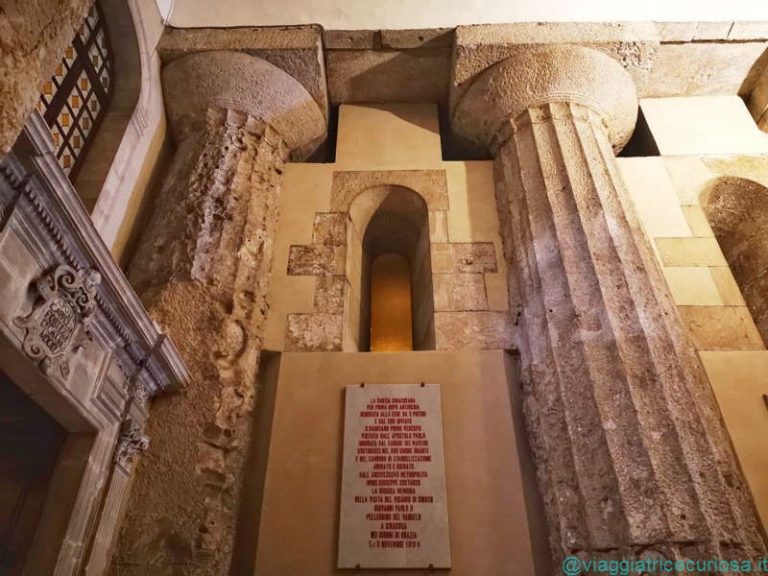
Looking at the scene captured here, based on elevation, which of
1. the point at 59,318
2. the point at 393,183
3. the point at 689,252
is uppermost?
the point at 393,183

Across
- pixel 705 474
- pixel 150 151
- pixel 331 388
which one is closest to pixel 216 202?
pixel 150 151

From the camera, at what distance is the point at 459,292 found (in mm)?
4172

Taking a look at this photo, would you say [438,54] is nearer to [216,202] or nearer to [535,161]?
[535,161]

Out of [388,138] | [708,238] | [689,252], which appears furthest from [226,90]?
[708,238]

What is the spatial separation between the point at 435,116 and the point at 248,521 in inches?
162

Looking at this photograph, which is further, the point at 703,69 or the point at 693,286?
the point at 703,69

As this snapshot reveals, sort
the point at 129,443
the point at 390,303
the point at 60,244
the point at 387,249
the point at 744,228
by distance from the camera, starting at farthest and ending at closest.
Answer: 1. the point at 390,303
2. the point at 387,249
3. the point at 744,228
4. the point at 129,443
5. the point at 60,244

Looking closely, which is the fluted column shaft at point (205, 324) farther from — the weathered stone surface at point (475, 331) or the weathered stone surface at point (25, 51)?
the weathered stone surface at point (25, 51)

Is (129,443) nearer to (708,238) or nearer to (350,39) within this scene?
(350,39)

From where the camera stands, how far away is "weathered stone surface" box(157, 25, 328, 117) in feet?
16.3

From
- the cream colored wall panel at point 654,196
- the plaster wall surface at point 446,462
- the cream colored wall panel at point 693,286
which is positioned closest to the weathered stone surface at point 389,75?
the cream colored wall panel at point 654,196

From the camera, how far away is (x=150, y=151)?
15.1 ft

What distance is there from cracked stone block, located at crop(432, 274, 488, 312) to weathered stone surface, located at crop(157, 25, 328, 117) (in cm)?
242

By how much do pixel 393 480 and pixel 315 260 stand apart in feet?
6.23
